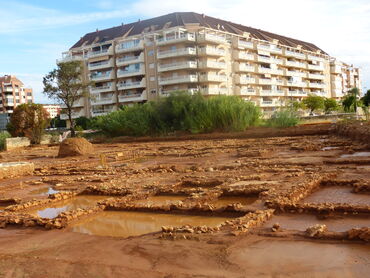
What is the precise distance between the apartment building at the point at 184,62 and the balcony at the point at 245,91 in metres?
0.16

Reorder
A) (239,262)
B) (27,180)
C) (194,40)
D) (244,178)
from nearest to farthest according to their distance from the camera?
1. (239,262)
2. (244,178)
3. (27,180)
4. (194,40)

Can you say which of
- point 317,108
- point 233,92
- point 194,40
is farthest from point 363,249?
point 317,108

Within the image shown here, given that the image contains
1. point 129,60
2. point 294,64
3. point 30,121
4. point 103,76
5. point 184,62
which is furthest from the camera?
point 294,64

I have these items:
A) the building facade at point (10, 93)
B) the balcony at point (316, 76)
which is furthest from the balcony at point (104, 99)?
the building facade at point (10, 93)

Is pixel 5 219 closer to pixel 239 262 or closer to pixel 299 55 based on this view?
pixel 239 262

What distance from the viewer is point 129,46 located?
62.3 metres

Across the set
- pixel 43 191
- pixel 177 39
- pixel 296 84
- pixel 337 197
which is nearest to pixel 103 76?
pixel 177 39

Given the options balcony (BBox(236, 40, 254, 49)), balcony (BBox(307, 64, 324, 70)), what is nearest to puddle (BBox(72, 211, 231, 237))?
balcony (BBox(236, 40, 254, 49))

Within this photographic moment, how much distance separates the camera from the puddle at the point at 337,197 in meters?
7.19

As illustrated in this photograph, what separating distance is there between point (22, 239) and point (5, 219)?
1.41 m

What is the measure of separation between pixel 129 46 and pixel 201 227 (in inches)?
2336

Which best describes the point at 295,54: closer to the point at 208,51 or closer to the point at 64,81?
the point at 208,51

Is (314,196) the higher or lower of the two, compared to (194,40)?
lower

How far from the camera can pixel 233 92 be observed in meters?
62.6
